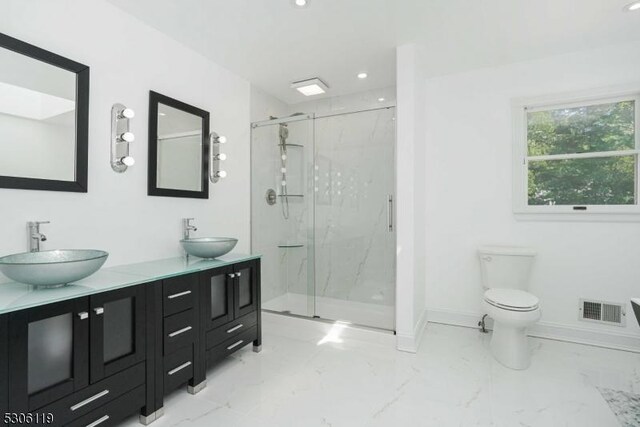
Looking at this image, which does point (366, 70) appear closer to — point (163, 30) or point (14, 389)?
point (163, 30)

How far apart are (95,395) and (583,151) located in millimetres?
3806

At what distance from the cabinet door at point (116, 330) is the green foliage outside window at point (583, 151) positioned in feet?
10.5

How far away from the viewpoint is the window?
260cm

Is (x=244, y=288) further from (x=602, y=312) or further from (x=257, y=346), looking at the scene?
(x=602, y=312)

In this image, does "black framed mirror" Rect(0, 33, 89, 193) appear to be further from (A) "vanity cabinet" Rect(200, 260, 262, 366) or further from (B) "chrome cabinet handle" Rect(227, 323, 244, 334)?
(B) "chrome cabinet handle" Rect(227, 323, 244, 334)

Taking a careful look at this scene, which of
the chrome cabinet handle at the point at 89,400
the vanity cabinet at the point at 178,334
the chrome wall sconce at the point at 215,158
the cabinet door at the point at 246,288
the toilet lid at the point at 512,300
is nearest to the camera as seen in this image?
the chrome cabinet handle at the point at 89,400

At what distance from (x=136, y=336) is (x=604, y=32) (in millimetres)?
3755

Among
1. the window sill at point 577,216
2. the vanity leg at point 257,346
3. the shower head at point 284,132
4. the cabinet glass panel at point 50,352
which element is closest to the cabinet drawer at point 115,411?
the cabinet glass panel at point 50,352

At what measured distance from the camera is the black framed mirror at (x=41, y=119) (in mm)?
1586

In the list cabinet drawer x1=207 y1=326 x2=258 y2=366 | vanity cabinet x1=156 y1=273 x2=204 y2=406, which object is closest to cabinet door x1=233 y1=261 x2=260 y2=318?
cabinet drawer x1=207 y1=326 x2=258 y2=366

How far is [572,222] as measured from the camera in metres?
2.73

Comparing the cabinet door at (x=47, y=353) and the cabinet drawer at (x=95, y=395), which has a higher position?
the cabinet door at (x=47, y=353)

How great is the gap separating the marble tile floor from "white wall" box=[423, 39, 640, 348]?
0.45 meters

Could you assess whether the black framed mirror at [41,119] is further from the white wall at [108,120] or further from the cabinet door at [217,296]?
the cabinet door at [217,296]
